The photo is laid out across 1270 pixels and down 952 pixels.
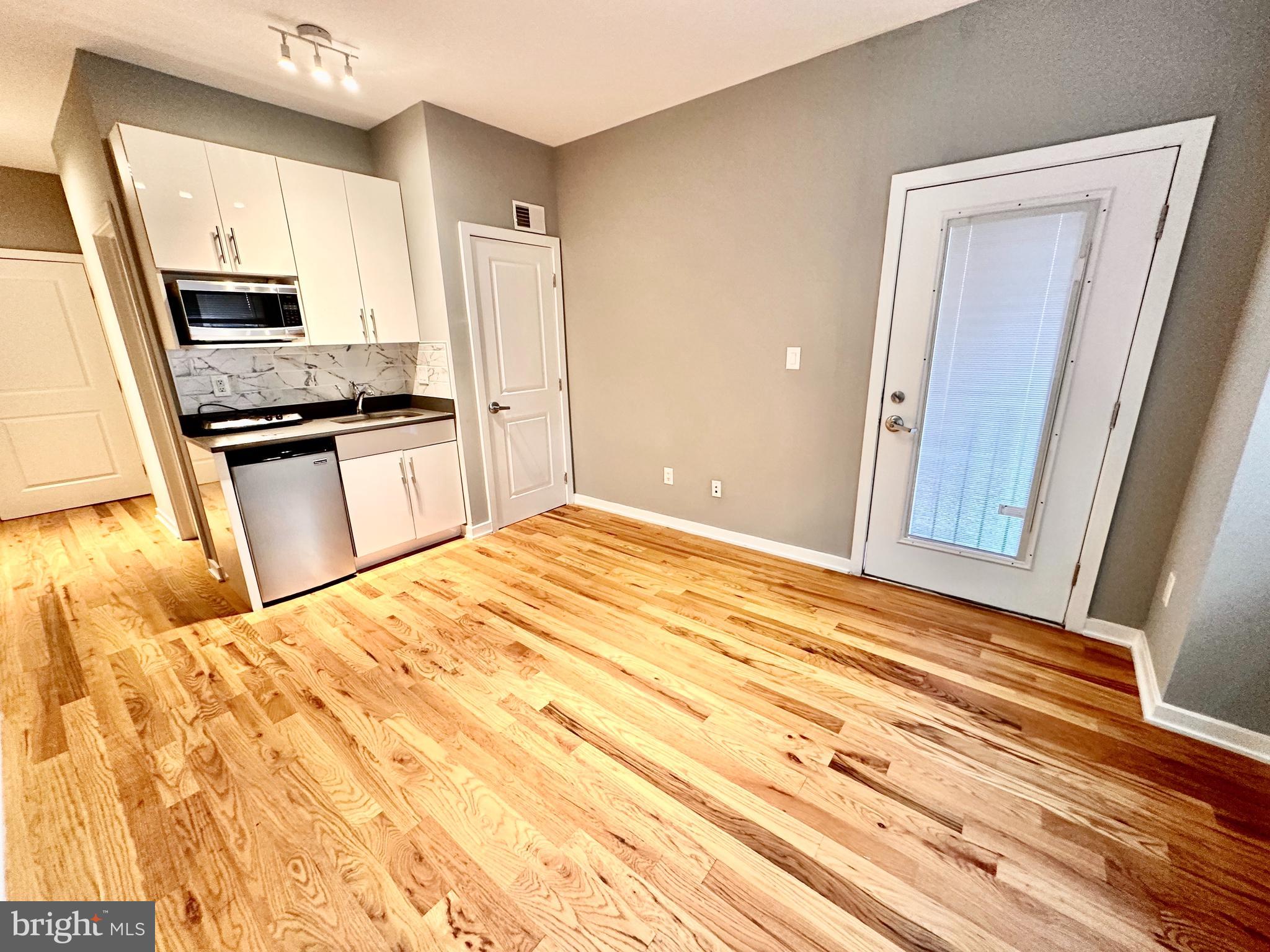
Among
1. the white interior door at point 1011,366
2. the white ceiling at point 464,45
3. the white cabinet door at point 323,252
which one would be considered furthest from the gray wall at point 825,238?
the white cabinet door at point 323,252

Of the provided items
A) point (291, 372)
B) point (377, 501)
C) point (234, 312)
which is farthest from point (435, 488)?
point (234, 312)

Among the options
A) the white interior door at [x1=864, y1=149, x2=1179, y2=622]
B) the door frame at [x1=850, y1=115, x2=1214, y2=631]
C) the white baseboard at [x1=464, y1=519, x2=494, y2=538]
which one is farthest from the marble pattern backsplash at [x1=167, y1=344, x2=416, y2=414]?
the white interior door at [x1=864, y1=149, x2=1179, y2=622]

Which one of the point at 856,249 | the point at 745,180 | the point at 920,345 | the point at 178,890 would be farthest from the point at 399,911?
the point at 745,180

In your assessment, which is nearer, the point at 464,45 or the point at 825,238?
the point at 464,45

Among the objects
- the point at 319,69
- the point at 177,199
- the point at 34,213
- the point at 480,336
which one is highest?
the point at 319,69

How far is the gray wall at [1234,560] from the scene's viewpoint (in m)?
1.52

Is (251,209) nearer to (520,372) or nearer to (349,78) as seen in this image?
(349,78)

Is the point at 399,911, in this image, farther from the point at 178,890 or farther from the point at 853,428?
the point at 853,428

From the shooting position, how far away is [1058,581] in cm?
229

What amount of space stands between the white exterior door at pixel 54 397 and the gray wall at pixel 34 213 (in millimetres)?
173

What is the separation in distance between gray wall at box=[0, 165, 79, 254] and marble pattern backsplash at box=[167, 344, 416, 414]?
8.74ft

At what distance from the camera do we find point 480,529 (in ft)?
11.8

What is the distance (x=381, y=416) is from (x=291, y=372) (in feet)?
2.16

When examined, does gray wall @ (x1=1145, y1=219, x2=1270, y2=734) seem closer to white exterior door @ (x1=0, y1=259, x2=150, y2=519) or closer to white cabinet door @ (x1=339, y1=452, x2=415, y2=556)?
white cabinet door @ (x1=339, y1=452, x2=415, y2=556)
